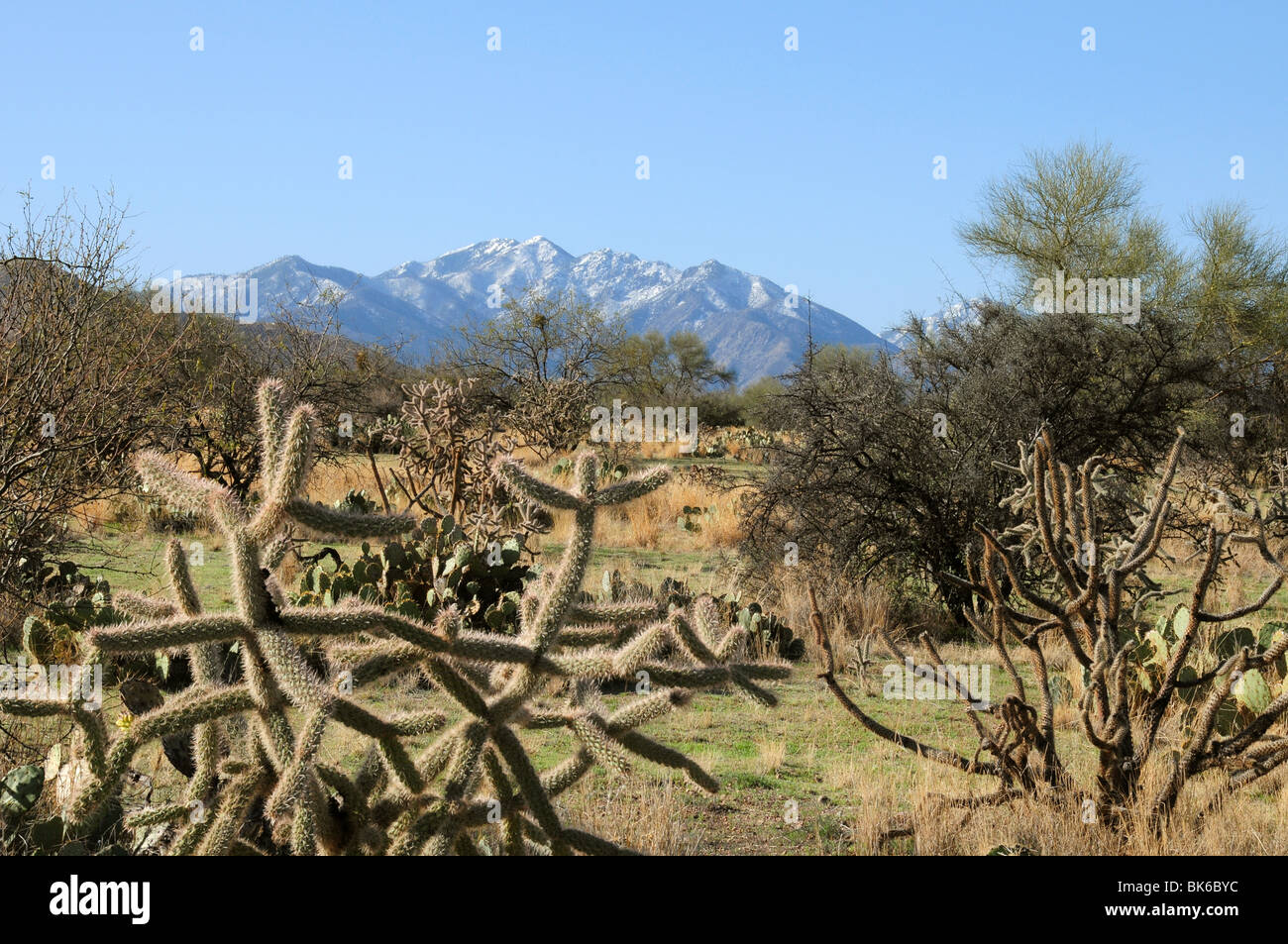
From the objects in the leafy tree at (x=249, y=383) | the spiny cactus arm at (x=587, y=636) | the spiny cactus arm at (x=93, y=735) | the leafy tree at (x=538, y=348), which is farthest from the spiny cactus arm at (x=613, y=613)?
the leafy tree at (x=538, y=348)

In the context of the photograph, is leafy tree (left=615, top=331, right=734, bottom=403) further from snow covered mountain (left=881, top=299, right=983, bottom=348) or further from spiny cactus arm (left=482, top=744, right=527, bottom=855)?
spiny cactus arm (left=482, top=744, right=527, bottom=855)

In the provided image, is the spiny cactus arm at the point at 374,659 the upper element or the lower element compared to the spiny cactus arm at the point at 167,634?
lower

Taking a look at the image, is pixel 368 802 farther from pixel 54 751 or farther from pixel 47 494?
pixel 47 494

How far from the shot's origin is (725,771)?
547cm

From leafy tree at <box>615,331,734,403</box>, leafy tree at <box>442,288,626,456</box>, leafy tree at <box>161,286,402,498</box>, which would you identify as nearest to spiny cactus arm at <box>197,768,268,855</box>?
leafy tree at <box>161,286,402,498</box>

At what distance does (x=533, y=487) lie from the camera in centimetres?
243

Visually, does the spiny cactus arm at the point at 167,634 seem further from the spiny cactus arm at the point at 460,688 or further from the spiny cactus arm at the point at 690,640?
the spiny cactus arm at the point at 690,640

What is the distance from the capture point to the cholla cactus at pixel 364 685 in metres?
2.30

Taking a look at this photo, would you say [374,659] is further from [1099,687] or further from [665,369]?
[665,369]

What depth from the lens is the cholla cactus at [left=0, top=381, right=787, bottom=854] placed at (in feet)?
7.56

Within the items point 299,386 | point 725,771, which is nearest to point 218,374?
point 299,386

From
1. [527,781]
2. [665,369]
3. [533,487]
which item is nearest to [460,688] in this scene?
[527,781]

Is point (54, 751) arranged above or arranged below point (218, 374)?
below
